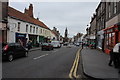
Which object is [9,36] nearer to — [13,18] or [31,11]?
[13,18]

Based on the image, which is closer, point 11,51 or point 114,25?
point 11,51

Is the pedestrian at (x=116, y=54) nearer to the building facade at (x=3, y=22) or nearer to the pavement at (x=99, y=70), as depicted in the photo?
the pavement at (x=99, y=70)

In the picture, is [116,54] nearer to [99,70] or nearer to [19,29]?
[99,70]

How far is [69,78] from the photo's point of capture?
19.6 ft

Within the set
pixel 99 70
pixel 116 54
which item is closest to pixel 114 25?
pixel 116 54

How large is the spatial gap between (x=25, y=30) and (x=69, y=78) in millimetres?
22045

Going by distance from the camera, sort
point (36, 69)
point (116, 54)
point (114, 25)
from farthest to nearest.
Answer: point (114, 25), point (116, 54), point (36, 69)

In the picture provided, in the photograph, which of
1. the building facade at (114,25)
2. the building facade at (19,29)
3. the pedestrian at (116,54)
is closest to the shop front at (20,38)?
the building facade at (19,29)

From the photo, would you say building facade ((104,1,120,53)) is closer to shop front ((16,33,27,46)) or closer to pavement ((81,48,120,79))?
pavement ((81,48,120,79))

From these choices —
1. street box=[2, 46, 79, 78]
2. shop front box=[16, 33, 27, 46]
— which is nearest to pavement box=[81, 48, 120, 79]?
street box=[2, 46, 79, 78]

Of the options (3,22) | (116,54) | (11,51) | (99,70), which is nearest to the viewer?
(99,70)

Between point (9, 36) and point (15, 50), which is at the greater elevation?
point (9, 36)

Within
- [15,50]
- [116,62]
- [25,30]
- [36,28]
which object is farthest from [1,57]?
[36,28]

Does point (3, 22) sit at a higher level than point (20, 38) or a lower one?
higher
